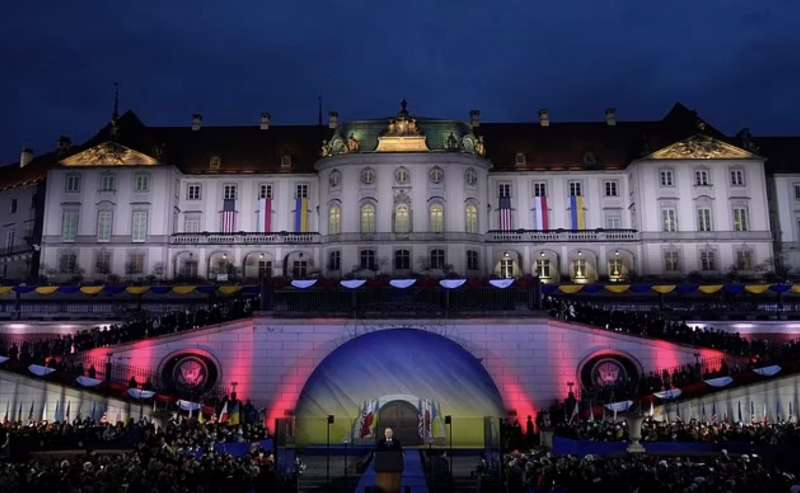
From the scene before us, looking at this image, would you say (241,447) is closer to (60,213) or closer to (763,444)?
(763,444)

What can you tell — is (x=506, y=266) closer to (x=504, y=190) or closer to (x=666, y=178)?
(x=504, y=190)

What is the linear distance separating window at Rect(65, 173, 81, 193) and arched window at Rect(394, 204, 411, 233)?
25817 mm

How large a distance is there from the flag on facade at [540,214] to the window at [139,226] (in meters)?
31.6

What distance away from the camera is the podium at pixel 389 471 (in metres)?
19.1

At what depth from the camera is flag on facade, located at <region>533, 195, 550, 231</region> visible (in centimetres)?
6550

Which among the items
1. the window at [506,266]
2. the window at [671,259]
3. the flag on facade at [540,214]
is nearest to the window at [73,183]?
the window at [506,266]

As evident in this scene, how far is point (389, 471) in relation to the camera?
1912 cm

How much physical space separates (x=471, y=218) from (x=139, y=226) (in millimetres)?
26592

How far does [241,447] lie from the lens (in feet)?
94.6

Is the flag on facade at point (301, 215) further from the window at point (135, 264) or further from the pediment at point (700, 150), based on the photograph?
the pediment at point (700, 150)

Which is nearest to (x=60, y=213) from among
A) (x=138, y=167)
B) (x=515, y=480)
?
(x=138, y=167)

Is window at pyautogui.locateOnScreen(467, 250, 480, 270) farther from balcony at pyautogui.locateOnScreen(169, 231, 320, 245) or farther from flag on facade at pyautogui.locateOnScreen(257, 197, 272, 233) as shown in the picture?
flag on facade at pyautogui.locateOnScreen(257, 197, 272, 233)

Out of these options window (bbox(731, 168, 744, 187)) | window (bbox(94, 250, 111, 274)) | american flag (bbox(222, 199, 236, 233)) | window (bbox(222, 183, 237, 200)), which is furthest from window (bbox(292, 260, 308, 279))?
window (bbox(731, 168, 744, 187))

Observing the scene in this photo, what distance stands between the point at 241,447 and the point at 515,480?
440 inches
